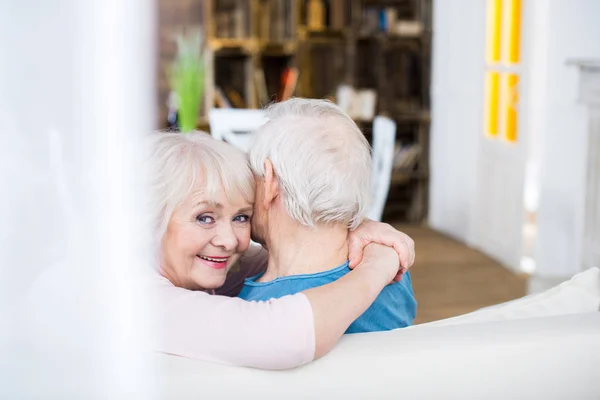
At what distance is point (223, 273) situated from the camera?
1.28m

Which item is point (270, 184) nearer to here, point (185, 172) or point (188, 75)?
point (185, 172)

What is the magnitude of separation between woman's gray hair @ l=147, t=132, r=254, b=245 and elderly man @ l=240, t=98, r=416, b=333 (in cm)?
3

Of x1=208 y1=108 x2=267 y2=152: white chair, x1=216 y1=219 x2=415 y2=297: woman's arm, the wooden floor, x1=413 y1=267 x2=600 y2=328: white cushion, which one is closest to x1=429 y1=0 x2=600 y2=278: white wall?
the wooden floor

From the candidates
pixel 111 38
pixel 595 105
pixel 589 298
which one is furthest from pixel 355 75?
pixel 111 38

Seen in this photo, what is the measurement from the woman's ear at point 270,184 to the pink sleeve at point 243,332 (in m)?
0.25

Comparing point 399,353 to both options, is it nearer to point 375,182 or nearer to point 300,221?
point 300,221

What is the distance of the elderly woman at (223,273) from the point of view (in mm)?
960

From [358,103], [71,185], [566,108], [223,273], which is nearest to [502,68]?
[566,108]

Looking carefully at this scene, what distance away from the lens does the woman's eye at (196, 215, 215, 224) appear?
1.22 meters

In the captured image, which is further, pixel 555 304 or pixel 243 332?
pixel 555 304

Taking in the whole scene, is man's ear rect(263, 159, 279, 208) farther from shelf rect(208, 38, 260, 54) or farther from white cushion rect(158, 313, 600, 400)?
shelf rect(208, 38, 260, 54)

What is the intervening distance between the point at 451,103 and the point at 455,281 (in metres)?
1.64

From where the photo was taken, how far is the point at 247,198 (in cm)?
124

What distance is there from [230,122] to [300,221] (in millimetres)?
2436
